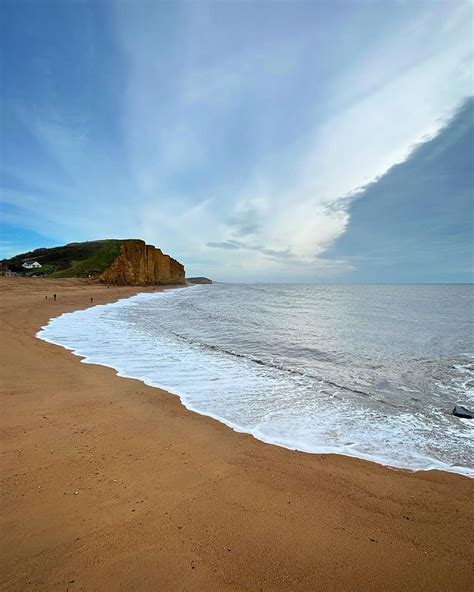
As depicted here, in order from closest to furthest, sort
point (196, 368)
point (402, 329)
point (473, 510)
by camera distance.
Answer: point (473, 510) → point (196, 368) → point (402, 329)

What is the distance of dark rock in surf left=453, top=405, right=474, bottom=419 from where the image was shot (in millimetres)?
6164

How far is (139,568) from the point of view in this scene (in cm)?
239

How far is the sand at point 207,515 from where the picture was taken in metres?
2.38

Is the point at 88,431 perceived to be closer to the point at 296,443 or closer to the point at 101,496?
the point at 101,496

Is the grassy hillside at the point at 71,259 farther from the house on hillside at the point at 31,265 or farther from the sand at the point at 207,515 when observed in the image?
the sand at the point at 207,515

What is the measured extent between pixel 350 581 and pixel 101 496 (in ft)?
7.78

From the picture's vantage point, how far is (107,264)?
2598 inches

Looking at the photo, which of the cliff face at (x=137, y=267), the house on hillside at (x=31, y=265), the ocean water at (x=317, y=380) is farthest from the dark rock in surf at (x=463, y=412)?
the house on hillside at (x=31, y=265)

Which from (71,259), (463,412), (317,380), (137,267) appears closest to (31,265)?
(71,259)

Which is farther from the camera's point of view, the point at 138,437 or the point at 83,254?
the point at 83,254

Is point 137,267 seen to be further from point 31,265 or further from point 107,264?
point 31,265

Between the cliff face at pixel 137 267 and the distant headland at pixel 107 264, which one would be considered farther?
the cliff face at pixel 137 267

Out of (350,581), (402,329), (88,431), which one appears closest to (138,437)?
(88,431)

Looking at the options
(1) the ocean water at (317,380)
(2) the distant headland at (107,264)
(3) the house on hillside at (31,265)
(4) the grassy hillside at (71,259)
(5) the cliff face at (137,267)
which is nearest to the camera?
(1) the ocean water at (317,380)
